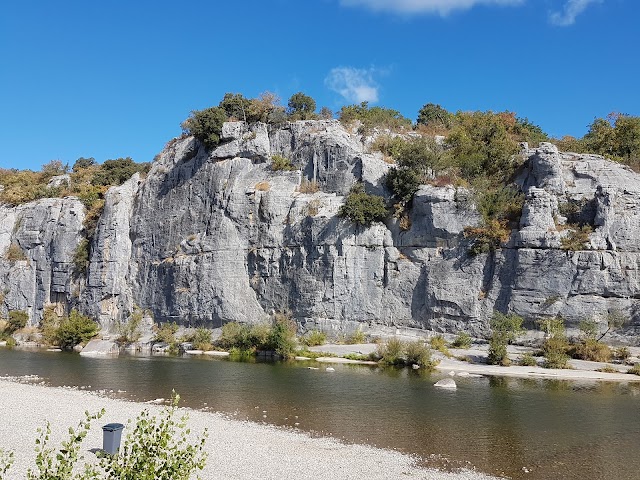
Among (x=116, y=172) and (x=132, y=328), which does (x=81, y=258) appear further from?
(x=116, y=172)

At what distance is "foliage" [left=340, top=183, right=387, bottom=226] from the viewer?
43938 millimetres

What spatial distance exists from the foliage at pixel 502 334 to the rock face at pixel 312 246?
240 cm

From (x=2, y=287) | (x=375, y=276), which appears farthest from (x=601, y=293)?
(x=2, y=287)

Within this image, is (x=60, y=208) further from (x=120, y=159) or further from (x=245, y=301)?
(x=245, y=301)

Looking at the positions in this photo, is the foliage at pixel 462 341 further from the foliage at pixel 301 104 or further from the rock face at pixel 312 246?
the foliage at pixel 301 104

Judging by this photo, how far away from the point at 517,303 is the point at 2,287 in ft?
170

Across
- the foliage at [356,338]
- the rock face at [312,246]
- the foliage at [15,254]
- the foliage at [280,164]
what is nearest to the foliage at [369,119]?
the rock face at [312,246]

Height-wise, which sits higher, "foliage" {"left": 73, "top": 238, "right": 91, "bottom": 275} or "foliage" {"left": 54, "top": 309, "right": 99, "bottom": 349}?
"foliage" {"left": 73, "top": 238, "right": 91, "bottom": 275}

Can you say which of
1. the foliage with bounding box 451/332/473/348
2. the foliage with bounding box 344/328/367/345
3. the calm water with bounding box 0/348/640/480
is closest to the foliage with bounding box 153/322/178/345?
the calm water with bounding box 0/348/640/480

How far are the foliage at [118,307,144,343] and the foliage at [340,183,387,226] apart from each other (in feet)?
73.6

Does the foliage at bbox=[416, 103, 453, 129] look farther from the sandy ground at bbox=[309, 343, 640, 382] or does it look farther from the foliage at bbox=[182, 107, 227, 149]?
the sandy ground at bbox=[309, 343, 640, 382]

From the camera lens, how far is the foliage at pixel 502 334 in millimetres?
33875

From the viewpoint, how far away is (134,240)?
54250 mm

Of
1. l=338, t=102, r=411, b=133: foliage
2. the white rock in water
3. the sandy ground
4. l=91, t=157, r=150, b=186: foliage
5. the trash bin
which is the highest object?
l=338, t=102, r=411, b=133: foliage
